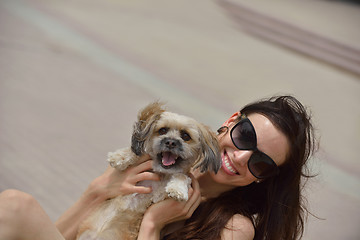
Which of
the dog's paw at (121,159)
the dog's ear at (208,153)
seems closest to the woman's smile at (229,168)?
the dog's ear at (208,153)

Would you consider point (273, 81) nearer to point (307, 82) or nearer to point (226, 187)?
point (307, 82)

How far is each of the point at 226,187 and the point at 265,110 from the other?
437mm

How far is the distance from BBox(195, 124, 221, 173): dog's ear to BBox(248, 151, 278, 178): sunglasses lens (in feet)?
0.53

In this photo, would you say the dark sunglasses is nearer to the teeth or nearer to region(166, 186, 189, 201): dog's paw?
the teeth

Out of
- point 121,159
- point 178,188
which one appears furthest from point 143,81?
point 178,188

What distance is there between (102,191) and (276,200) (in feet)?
2.72

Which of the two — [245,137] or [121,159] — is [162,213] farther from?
[245,137]

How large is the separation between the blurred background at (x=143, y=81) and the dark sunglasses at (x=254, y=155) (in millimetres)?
1338

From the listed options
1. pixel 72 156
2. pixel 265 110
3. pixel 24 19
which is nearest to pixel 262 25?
pixel 24 19

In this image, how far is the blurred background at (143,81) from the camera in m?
3.86

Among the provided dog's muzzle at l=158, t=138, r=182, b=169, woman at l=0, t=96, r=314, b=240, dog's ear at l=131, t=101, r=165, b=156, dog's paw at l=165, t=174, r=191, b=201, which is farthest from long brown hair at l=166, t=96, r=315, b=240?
dog's ear at l=131, t=101, r=165, b=156

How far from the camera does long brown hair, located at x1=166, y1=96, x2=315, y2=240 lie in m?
2.09

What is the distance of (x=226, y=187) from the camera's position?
7.46ft

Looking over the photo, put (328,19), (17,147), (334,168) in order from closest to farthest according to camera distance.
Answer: (17,147) < (334,168) < (328,19)
